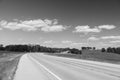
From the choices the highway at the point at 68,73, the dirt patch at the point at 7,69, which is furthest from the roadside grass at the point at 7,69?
the highway at the point at 68,73

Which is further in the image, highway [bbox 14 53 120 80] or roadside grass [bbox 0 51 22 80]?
roadside grass [bbox 0 51 22 80]

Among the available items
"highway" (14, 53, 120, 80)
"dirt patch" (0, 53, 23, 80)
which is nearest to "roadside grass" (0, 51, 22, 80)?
"dirt patch" (0, 53, 23, 80)

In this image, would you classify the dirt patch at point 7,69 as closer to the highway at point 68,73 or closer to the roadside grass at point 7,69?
the roadside grass at point 7,69

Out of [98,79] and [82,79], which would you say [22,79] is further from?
[98,79]

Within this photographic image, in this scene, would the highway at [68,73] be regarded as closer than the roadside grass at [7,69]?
Yes

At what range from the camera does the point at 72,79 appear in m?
10.7

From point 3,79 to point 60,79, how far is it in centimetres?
340

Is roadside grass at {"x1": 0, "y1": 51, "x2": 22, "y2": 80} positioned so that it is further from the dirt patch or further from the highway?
the highway

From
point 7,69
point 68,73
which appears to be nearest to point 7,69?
point 7,69

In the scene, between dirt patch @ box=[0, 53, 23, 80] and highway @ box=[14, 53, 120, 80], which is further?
dirt patch @ box=[0, 53, 23, 80]

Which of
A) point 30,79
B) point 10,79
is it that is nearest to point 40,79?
point 30,79

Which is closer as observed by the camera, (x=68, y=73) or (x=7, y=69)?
(x=68, y=73)

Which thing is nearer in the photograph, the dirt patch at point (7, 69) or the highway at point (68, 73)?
the highway at point (68, 73)

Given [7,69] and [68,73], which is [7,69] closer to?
[7,69]
